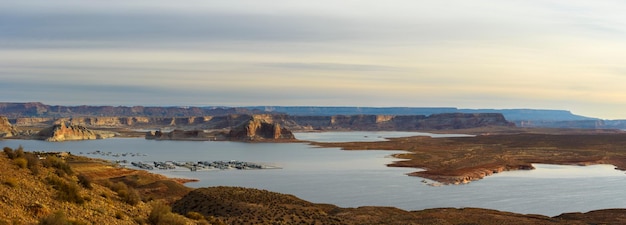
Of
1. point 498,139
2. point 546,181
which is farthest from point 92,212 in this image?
point 498,139

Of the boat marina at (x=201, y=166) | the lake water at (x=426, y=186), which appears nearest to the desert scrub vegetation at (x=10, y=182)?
the lake water at (x=426, y=186)

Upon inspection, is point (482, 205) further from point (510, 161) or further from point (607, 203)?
point (510, 161)

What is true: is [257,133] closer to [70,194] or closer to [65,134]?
[65,134]

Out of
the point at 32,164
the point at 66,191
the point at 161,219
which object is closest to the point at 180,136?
the point at 32,164

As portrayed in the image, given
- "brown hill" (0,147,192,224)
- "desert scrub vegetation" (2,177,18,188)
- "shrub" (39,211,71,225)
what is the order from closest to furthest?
"shrub" (39,211,71,225) < "brown hill" (0,147,192,224) < "desert scrub vegetation" (2,177,18,188)

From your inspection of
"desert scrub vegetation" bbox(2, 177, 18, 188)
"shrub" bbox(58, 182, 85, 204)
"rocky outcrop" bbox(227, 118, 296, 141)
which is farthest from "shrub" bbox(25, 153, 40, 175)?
"rocky outcrop" bbox(227, 118, 296, 141)

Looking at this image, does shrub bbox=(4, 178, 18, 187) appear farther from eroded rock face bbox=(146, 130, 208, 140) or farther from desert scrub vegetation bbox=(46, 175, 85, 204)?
eroded rock face bbox=(146, 130, 208, 140)
